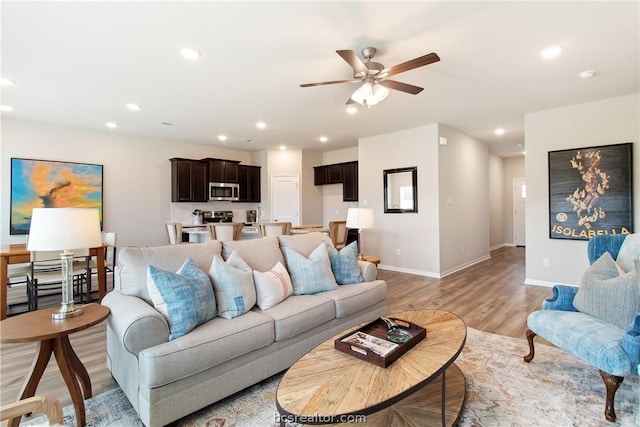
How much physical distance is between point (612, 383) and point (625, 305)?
52 cm

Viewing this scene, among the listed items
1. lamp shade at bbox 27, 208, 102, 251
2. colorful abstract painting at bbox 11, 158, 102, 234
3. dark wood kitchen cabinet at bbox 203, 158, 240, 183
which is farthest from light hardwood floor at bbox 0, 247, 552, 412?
dark wood kitchen cabinet at bbox 203, 158, 240, 183

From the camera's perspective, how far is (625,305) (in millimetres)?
2008

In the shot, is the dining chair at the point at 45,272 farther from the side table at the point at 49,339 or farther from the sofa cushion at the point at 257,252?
the sofa cushion at the point at 257,252

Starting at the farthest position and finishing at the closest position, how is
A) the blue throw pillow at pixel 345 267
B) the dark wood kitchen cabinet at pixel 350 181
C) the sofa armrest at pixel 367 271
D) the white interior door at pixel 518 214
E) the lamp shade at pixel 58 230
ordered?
the white interior door at pixel 518 214 → the dark wood kitchen cabinet at pixel 350 181 → the sofa armrest at pixel 367 271 → the blue throw pillow at pixel 345 267 → the lamp shade at pixel 58 230

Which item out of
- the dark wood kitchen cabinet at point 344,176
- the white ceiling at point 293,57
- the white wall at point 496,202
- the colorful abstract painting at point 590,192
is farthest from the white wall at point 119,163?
the white wall at point 496,202

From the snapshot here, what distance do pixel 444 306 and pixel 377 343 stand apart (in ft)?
8.22

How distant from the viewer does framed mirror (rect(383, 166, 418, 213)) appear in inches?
225

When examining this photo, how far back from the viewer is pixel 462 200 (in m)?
6.20

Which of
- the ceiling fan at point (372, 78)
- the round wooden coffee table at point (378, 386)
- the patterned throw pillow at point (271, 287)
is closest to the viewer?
the round wooden coffee table at point (378, 386)

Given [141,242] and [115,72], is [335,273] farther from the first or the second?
[141,242]

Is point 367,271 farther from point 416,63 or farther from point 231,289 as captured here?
point 416,63

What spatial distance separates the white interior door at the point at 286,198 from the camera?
25.1ft

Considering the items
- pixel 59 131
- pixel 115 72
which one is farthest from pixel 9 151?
pixel 115 72

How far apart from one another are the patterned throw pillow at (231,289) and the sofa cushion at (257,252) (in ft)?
0.98
